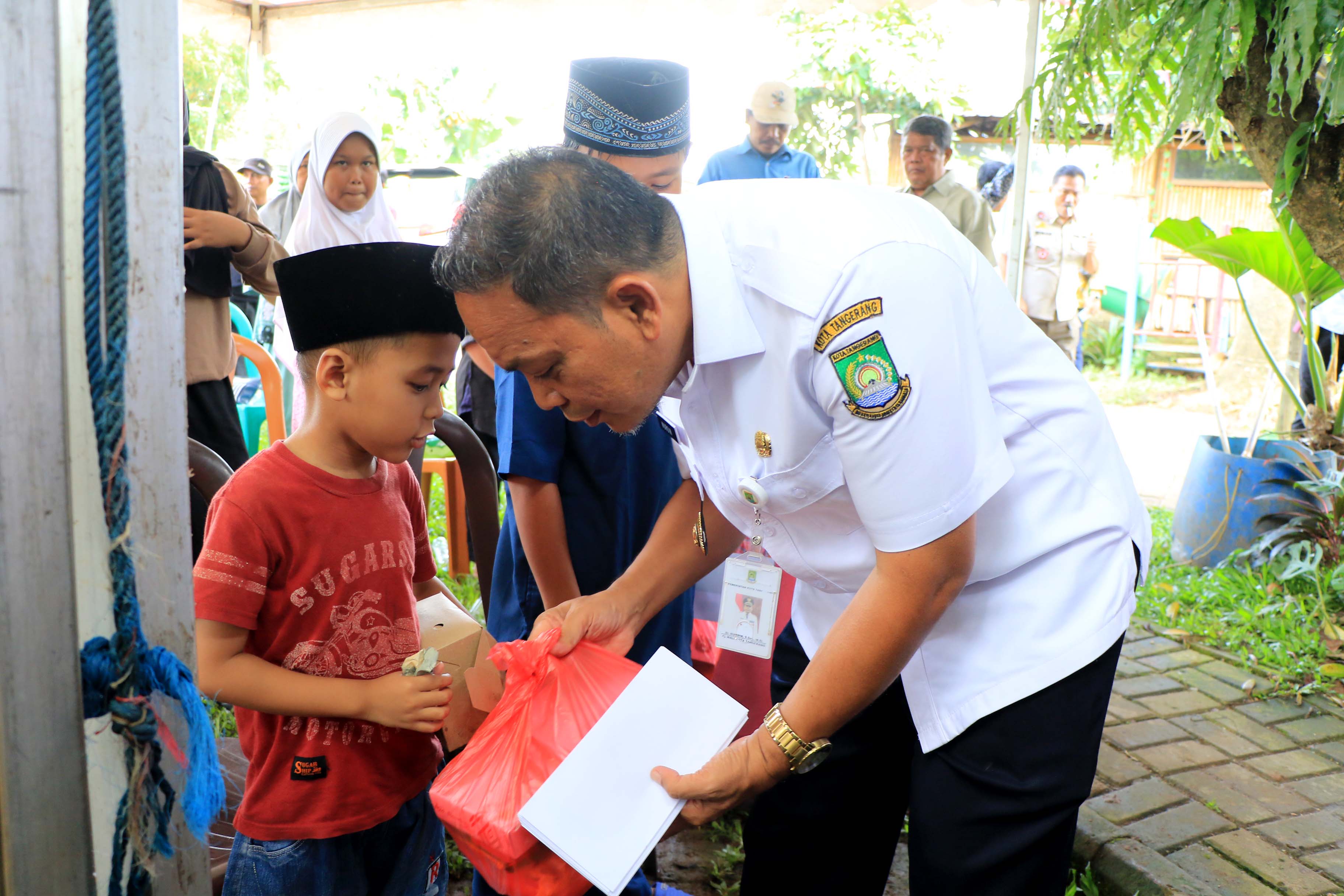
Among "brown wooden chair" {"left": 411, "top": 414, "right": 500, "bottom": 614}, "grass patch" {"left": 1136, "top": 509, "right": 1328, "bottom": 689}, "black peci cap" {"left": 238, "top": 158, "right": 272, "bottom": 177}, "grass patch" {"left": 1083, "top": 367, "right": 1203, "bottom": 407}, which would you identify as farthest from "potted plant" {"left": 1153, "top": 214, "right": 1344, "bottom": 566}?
"black peci cap" {"left": 238, "top": 158, "right": 272, "bottom": 177}

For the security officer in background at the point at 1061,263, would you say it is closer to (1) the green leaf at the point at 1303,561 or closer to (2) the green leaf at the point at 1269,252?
(2) the green leaf at the point at 1269,252

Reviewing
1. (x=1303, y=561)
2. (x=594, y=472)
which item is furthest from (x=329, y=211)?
(x=1303, y=561)

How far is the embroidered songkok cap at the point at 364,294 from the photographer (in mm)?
1430

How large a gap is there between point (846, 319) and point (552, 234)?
1.12 ft

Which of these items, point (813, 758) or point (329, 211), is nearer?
point (813, 758)

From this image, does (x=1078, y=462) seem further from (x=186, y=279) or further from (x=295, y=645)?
(x=186, y=279)

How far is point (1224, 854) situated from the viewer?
2.40 metres

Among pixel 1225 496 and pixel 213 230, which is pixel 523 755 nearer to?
pixel 213 230

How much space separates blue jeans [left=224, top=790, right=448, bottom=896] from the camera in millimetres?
1395

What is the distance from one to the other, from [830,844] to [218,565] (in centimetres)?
102

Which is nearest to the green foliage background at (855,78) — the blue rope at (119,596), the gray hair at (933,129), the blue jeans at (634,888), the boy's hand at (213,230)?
the gray hair at (933,129)

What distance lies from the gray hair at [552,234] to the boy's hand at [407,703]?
0.58 metres

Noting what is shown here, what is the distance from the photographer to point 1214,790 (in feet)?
8.91

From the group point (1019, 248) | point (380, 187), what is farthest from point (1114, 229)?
point (380, 187)
